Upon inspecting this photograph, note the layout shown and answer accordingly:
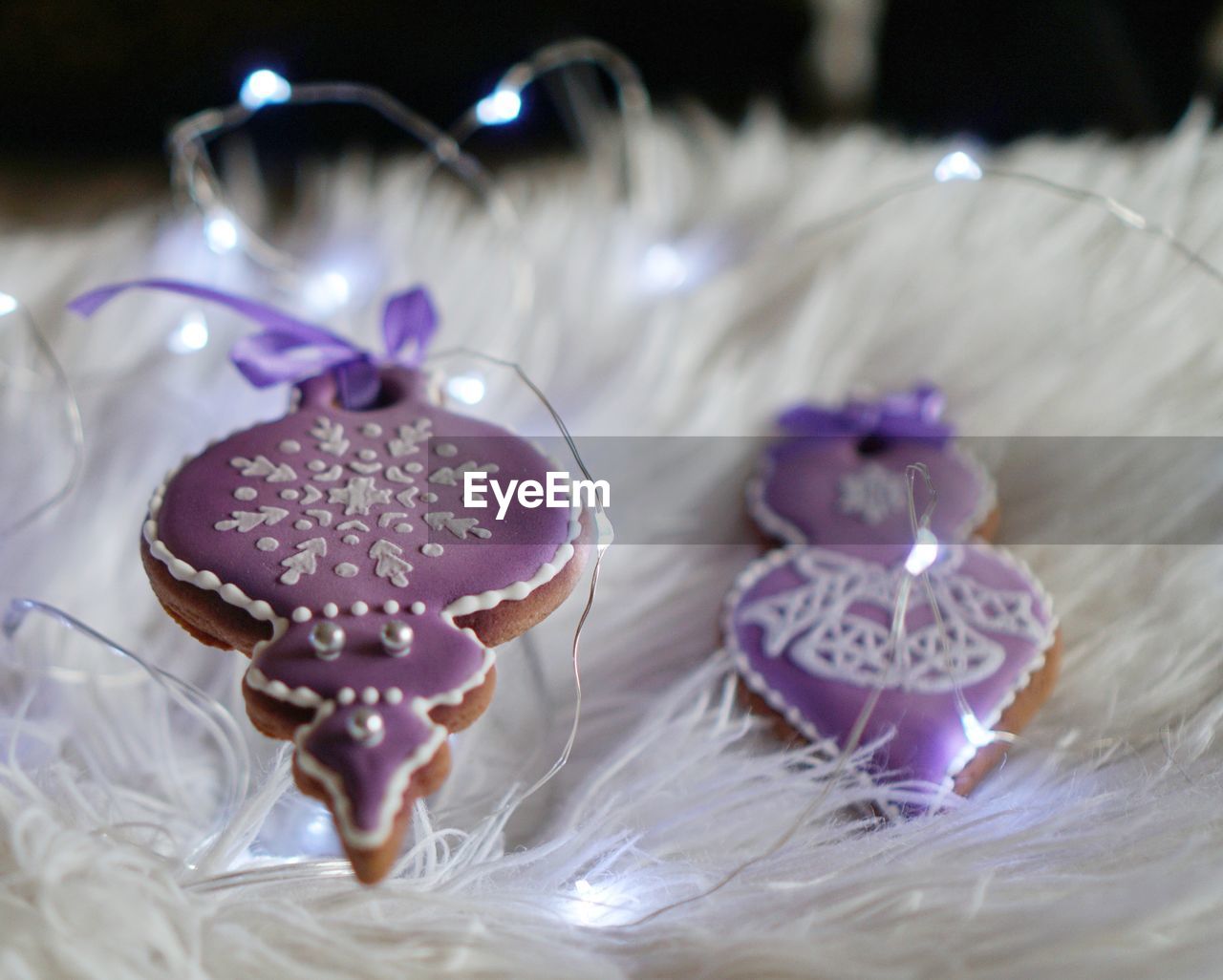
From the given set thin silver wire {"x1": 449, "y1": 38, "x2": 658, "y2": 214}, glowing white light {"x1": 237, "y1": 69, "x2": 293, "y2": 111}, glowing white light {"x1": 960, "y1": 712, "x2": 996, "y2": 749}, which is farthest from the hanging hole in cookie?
glowing white light {"x1": 237, "y1": 69, "x2": 293, "y2": 111}

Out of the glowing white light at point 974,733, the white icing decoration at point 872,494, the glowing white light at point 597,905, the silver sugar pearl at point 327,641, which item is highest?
the silver sugar pearl at point 327,641

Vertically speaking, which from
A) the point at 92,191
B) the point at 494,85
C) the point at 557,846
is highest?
the point at 494,85

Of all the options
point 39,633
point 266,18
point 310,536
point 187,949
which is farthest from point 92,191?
point 187,949

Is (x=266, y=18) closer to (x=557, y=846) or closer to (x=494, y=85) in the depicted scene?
(x=494, y=85)

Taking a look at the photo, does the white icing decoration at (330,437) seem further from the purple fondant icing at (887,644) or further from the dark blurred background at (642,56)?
the dark blurred background at (642,56)

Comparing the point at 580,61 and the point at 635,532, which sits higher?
the point at 580,61

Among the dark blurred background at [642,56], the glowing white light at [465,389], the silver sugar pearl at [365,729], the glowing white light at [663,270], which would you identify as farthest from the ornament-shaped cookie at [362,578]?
the dark blurred background at [642,56]

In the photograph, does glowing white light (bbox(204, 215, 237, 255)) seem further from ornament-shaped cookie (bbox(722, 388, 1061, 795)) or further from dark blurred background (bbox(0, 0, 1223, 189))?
ornament-shaped cookie (bbox(722, 388, 1061, 795))

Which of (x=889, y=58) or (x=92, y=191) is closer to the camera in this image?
(x=92, y=191)
